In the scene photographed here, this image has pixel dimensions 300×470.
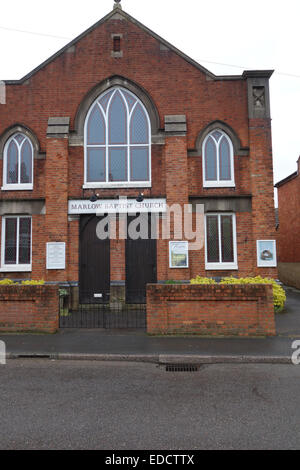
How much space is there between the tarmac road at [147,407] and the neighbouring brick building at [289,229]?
1568cm

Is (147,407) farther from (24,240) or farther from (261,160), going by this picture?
(261,160)

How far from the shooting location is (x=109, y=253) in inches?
523

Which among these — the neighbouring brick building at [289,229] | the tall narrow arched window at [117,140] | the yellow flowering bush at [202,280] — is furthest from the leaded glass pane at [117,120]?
the neighbouring brick building at [289,229]

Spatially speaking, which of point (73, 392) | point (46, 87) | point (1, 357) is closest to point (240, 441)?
point (73, 392)

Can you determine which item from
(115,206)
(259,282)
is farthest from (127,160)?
(259,282)

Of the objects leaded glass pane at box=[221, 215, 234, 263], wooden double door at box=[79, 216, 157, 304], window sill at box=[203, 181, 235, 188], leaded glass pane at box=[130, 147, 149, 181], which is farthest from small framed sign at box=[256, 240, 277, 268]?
leaded glass pane at box=[130, 147, 149, 181]

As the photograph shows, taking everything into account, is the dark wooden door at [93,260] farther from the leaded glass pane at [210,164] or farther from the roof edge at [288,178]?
the roof edge at [288,178]

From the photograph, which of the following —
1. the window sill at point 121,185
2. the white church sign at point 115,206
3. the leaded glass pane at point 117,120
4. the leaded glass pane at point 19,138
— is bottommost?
the white church sign at point 115,206

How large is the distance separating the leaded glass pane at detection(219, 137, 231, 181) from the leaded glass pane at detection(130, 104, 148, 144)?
2976 millimetres

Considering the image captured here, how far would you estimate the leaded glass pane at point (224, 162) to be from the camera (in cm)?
1373

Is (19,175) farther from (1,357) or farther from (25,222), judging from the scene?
(1,357)

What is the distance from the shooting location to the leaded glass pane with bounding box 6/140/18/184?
14.0 metres

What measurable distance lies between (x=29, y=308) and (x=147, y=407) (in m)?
5.32

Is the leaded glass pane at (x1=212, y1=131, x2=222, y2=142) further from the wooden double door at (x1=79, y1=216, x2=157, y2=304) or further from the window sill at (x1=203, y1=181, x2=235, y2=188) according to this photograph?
the wooden double door at (x1=79, y1=216, x2=157, y2=304)
